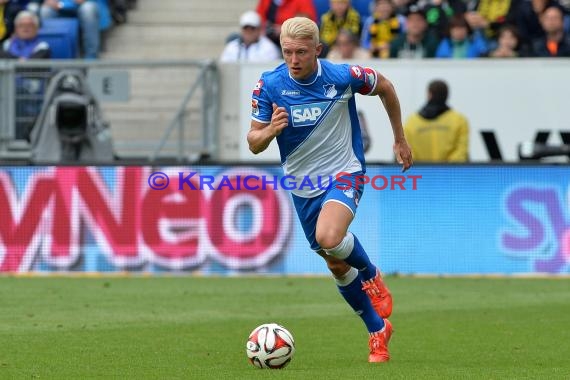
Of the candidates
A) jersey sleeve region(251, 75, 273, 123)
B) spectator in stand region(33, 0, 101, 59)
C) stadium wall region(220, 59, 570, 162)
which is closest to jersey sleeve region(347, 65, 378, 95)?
jersey sleeve region(251, 75, 273, 123)

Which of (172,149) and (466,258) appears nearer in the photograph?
(466,258)

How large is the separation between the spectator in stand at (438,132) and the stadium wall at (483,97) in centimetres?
146

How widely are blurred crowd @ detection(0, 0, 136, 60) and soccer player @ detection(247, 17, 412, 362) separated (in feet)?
34.8

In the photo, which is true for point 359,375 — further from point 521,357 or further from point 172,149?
point 172,149

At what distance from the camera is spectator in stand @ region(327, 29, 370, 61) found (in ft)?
62.2

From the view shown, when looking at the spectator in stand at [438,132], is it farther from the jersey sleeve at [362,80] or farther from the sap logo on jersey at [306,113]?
the sap logo on jersey at [306,113]

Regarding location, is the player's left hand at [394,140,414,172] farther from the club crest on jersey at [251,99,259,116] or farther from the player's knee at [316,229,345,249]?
the club crest on jersey at [251,99,259,116]

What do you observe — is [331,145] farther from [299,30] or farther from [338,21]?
[338,21]

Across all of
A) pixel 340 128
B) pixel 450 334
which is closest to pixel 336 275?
pixel 340 128

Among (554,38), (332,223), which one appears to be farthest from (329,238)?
(554,38)

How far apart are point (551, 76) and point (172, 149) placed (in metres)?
5.36

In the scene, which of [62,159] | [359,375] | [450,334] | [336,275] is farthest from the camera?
[62,159]

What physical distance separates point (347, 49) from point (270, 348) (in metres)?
10.5

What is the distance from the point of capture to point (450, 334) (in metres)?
11.3
